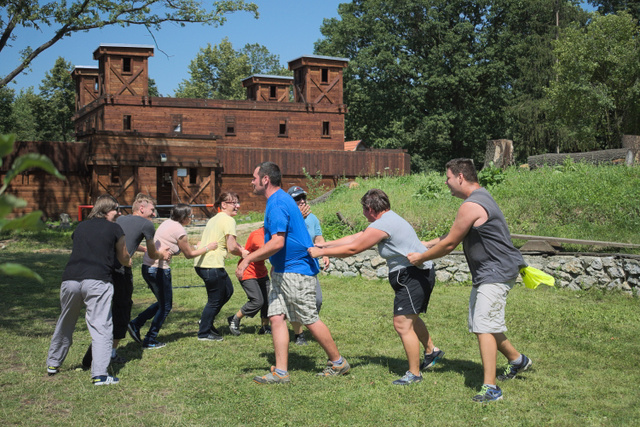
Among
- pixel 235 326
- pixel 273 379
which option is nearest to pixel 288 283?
pixel 273 379

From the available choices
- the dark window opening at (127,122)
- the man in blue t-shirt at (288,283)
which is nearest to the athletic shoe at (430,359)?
the man in blue t-shirt at (288,283)

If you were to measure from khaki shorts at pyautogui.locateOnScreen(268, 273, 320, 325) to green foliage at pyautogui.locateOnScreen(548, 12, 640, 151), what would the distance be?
105 feet

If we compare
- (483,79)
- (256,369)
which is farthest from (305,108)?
(256,369)

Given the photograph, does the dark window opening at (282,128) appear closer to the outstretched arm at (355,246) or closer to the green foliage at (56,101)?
the green foliage at (56,101)

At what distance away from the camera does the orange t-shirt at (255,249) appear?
8.64m

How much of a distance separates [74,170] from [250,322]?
26.1 metres

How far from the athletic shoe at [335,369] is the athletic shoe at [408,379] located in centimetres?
56

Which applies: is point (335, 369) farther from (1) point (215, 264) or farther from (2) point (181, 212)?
(2) point (181, 212)

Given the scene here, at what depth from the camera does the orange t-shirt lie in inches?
340

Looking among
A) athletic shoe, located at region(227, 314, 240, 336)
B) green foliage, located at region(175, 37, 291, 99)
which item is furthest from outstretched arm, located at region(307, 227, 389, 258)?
green foliage, located at region(175, 37, 291, 99)

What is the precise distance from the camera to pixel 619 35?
3444cm

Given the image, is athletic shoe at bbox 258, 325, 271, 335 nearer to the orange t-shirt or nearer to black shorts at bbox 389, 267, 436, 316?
the orange t-shirt

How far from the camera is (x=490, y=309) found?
5664 millimetres

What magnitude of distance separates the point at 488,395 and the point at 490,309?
2.41 feet
